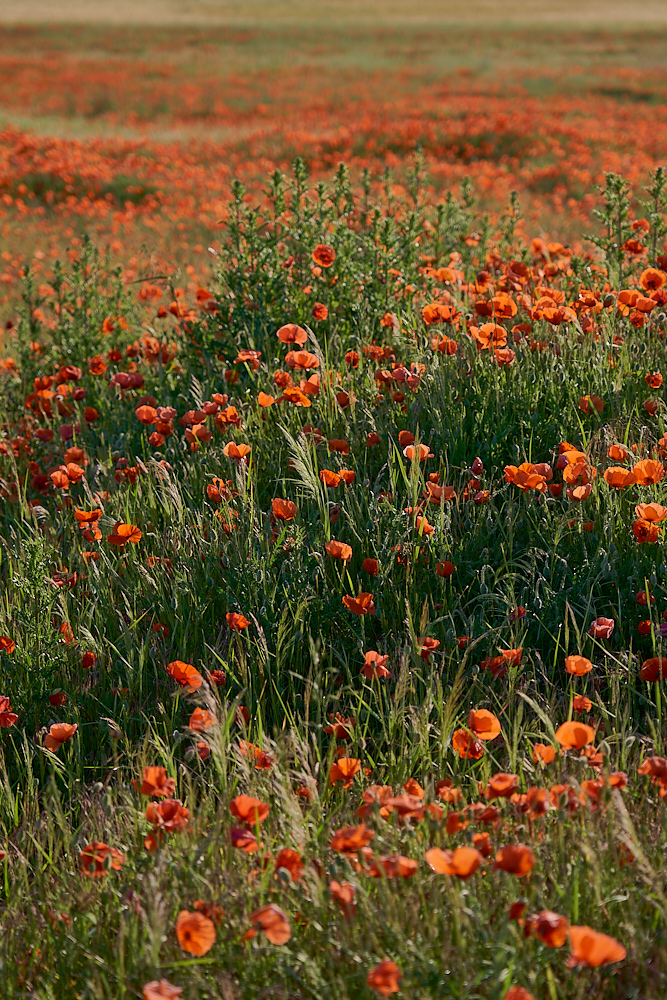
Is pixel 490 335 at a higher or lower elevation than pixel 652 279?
lower

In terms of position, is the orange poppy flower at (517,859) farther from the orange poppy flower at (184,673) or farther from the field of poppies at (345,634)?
the orange poppy flower at (184,673)

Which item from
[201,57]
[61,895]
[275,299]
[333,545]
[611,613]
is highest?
[201,57]

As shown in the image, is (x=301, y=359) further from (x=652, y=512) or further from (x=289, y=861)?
(x=289, y=861)

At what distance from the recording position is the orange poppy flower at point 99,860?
1.39 m

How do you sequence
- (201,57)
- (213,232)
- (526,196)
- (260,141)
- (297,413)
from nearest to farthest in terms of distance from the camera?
(297,413) < (213,232) < (526,196) < (260,141) < (201,57)

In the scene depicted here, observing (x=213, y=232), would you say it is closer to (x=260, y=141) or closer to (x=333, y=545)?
(x=260, y=141)

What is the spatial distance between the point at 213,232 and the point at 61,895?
8.77 metres

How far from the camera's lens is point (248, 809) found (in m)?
1.33

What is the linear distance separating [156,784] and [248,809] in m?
0.24

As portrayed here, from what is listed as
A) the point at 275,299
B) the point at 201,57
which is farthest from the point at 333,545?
the point at 201,57

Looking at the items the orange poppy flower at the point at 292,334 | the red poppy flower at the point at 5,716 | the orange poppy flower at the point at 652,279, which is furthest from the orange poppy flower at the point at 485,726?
the orange poppy flower at the point at 652,279

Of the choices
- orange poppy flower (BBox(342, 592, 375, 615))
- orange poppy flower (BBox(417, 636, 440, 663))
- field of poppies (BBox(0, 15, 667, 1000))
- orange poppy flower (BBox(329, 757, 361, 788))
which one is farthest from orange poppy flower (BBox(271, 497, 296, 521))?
orange poppy flower (BBox(329, 757, 361, 788))

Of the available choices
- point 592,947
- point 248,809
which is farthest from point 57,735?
point 592,947

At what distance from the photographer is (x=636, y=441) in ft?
8.43
